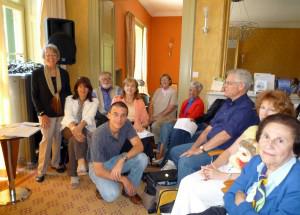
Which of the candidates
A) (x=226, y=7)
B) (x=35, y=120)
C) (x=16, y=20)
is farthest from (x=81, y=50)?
(x=226, y=7)

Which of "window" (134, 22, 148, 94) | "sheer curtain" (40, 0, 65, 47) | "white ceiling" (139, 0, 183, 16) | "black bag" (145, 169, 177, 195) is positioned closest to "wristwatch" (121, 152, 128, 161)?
"black bag" (145, 169, 177, 195)

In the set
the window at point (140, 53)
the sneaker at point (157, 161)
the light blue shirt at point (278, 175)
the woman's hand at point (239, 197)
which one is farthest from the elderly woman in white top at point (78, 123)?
the window at point (140, 53)

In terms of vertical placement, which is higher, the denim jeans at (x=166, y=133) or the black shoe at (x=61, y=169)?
the denim jeans at (x=166, y=133)

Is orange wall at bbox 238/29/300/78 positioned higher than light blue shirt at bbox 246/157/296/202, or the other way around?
orange wall at bbox 238/29/300/78

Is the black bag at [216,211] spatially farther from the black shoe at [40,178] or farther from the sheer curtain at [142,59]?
the sheer curtain at [142,59]

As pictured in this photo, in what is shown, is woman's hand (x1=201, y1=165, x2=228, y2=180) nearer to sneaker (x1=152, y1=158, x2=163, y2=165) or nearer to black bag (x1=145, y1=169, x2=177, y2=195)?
black bag (x1=145, y1=169, x2=177, y2=195)

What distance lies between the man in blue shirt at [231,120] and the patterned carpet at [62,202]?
2.04 ft

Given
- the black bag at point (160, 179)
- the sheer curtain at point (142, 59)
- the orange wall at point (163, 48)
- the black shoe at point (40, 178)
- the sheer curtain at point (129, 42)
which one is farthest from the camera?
the orange wall at point (163, 48)

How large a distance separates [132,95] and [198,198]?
5.44 ft

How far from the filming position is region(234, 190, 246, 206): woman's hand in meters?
1.25

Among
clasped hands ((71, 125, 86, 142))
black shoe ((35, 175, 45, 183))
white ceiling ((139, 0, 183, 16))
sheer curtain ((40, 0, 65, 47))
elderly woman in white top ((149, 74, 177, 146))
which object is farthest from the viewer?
white ceiling ((139, 0, 183, 16))

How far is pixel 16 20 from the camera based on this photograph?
11.0 ft

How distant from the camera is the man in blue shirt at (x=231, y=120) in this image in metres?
2.01

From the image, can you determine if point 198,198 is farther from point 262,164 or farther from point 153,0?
point 153,0
